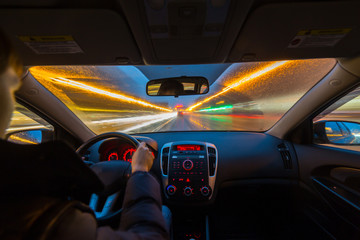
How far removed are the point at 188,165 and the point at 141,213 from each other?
5.94ft

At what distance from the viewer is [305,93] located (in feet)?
9.07

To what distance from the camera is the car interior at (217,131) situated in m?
1.52

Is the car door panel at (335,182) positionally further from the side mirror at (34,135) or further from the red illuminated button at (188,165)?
the side mirror at (34,135)

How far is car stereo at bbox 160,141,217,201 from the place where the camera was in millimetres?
2836

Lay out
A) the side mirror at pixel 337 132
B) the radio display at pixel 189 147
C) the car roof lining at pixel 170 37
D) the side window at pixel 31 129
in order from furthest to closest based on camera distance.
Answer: the radio display at pixel 189 147, the side mirror at pixel 337 132, the side window at pixel 31 129, the car roof lining at pixel 170 37

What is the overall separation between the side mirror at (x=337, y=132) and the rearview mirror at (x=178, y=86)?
2.01 metres

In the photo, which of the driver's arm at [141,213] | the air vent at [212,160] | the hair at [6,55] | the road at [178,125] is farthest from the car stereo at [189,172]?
the hair at [6,55]

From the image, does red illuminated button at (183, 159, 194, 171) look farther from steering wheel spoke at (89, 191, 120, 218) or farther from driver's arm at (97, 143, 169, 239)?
driver's arm at (97, 143, 169, 239)

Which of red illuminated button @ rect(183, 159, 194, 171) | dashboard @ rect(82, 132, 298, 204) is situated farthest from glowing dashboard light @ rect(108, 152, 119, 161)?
red illuminated button @ rect(183, 159, 194, 171)

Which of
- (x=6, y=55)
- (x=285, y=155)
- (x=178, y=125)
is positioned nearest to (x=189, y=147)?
(x=285, y=155)

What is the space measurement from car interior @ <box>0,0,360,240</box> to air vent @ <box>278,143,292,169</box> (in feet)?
0.05

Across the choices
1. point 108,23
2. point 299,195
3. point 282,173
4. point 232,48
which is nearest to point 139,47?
point 108,23

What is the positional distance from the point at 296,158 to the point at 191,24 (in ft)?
9.35

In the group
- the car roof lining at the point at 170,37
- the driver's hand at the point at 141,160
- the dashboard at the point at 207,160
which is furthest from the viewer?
the dashboard at the point at 207,160
